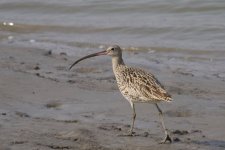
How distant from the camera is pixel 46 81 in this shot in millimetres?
10070

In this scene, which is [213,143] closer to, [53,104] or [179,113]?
[179,113]

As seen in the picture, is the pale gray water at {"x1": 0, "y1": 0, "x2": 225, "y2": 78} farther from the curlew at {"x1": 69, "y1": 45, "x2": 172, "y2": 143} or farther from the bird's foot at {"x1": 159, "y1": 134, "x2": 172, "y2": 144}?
the bird's foot at {"x1": 159, "y1": 134, "x2": 172, "y2": 144}

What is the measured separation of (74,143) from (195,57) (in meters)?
7.04

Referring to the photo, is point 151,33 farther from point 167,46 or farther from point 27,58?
point 27,58

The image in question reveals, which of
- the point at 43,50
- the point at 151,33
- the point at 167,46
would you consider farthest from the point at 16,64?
the point at 151,33

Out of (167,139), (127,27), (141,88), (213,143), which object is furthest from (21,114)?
(127,27)

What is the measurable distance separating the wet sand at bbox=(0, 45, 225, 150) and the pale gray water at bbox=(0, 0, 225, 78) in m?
2.07

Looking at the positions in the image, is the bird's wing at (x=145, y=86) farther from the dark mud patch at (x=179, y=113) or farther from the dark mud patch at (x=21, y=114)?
the dark mud patch at (x=21, y=114)

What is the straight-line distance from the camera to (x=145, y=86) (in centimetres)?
742

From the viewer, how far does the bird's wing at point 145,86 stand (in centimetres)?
722

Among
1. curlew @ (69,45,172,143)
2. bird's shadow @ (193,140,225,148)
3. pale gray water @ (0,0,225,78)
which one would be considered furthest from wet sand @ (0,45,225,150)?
pale gray water @ (0,0,225,78)

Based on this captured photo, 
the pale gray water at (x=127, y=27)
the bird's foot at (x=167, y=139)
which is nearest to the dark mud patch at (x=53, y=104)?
the bird's foot at (x=167, y=139)

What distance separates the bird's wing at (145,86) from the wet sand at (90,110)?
0.45 meters

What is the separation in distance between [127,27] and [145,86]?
9.14 meters
